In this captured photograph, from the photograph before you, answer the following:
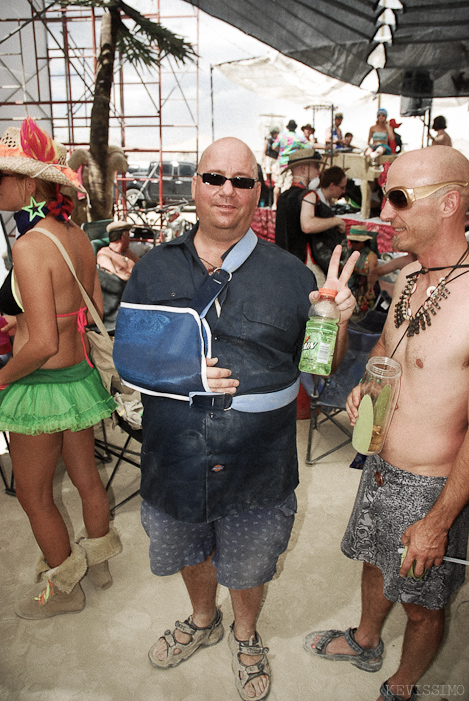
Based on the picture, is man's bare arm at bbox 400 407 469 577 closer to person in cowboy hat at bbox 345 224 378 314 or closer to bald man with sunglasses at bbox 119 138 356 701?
bald man with sunglasses at bbox 119 138 356 701

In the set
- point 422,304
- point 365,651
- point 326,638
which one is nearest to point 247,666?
point 326,638

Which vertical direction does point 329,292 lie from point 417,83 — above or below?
below

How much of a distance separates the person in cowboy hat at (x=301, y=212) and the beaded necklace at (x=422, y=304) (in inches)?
103

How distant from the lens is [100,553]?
2.47 m

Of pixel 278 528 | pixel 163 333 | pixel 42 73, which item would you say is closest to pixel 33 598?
pixel 278 528

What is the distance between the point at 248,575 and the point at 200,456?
60cm

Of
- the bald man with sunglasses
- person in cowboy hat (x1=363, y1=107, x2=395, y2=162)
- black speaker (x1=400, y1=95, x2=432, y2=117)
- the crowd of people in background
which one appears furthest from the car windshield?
the bald man with sunglasses

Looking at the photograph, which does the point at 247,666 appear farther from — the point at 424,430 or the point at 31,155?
the point at 31,155

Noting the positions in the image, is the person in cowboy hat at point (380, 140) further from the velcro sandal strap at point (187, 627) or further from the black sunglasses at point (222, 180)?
the velcro sandal strap at point (187, 627)

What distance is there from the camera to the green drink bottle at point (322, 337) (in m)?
1.47

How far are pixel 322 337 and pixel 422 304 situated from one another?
1.33 ft

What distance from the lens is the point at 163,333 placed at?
1548 mm

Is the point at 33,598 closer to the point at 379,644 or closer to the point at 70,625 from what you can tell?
the point at 70,625

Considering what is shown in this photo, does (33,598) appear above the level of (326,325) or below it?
below
